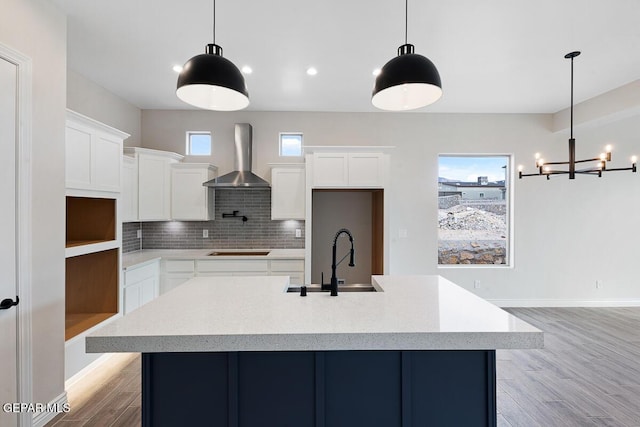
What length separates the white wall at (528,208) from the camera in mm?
4613

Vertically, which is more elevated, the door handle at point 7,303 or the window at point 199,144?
the window at point 199,144

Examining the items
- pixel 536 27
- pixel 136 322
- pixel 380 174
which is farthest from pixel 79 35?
pixel 536 27

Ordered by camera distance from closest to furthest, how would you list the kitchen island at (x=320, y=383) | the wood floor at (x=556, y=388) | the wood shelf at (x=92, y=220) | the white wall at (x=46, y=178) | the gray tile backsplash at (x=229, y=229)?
the kitchen island at (x=320, y=383), the white wall at (x=46, y=178), the wood floor at (x=556, y=388), the wood shelf at (x=92, y=220), the gray tile backsplash at (x=229, y=229)

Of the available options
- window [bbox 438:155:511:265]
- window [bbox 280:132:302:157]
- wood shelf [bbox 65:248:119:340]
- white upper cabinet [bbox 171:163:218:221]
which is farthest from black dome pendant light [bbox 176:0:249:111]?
window [bbox 438:155:511:265]

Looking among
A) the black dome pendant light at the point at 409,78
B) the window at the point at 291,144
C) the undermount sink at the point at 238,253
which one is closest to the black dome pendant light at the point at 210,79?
the black dome pendant light at the point at 409,78

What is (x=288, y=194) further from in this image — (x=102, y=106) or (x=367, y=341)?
(x=367, y=341)

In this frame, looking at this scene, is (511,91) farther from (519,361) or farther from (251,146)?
(251,146)

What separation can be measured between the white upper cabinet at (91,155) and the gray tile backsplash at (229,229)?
1.59 m

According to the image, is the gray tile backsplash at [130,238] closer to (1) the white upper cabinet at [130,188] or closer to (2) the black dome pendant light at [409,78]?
(1) the white upper cabinet at [130,188]

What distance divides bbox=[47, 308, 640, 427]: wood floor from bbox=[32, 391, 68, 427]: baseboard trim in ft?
0.14

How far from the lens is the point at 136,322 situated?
1.42m

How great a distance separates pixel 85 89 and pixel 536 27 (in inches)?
177

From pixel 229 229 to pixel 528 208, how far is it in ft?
14.9

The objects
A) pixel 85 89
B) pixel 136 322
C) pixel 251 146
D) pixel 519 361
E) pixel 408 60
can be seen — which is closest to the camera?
pixel 136 322
